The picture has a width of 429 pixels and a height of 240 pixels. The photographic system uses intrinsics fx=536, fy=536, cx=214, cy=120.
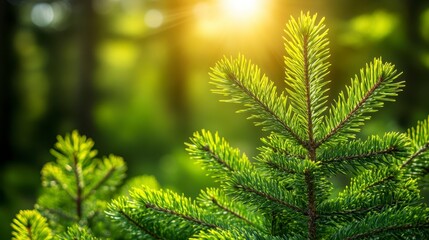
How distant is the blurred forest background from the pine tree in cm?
183

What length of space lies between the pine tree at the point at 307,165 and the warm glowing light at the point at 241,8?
324 inches

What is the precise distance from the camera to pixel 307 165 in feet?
3.73

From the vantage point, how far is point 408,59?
18.3 feet

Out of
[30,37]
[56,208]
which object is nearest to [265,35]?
[56,208]

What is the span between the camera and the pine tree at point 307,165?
115 centimetres

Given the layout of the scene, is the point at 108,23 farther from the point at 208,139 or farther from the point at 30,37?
the point at 208,139

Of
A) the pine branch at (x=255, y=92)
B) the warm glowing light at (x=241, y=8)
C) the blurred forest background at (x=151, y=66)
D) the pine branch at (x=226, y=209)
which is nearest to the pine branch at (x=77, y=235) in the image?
the pine branch at (x=226, y=209)

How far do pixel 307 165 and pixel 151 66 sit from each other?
21187 mm

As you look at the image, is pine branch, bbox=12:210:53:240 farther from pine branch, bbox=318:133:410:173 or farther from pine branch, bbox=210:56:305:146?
pine branch, bbox=318:133:410:173

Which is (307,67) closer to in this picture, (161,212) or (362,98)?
(362,98)

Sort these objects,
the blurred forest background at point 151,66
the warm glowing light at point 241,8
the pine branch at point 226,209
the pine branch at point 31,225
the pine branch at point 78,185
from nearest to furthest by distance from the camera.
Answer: the pine branch at point 31,225 < the pine branch at point 226,209 < the pine branch at point 78,185 < the blurred forest background at point 151,66 < the warm glowing light at point 241,8

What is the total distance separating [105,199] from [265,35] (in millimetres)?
8063

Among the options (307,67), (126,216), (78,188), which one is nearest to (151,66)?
(78,188)

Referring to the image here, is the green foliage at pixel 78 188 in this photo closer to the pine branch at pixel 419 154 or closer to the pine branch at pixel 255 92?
the pine branch at pixel 255 92
